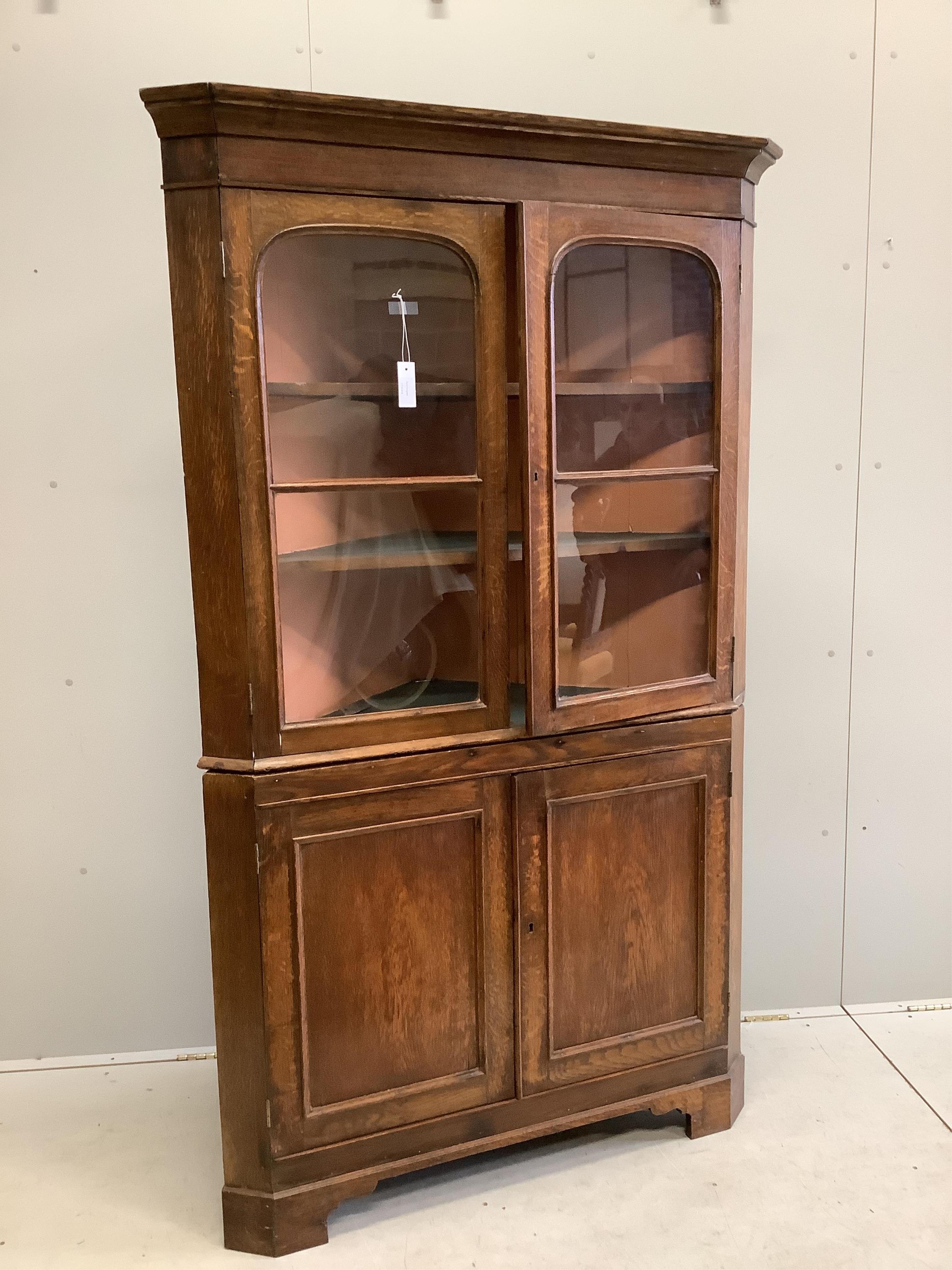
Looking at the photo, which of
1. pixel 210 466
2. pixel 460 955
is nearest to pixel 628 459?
pixel 210 466

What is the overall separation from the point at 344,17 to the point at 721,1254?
265 centimetres

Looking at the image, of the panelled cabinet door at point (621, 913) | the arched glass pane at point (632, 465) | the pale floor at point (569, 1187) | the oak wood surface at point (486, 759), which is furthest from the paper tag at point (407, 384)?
the pale floor at point (569, 1187)

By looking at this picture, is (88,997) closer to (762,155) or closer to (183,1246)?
(183,1246)

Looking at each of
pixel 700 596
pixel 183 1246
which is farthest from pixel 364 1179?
pixel 700 596

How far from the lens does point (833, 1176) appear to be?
2.14 metres

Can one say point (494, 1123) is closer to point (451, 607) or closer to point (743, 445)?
point (451, 607)

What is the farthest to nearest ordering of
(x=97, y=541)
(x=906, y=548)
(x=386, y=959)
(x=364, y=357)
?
1. (x=906, y=548)
2. (x=97, y=541)
3. (x=386, y=959)
4. (x=364, y=357)

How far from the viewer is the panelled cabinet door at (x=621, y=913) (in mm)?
2096

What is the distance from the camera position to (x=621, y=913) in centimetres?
218

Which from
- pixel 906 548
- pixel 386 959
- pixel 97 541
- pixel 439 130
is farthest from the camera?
pixel 906 548

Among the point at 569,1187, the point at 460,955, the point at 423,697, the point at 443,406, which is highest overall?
the point at 443,406

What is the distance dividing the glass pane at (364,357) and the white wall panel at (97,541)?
661 millimetres

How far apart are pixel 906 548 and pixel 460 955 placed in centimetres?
154

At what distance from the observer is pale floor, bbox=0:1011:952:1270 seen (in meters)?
1.95
